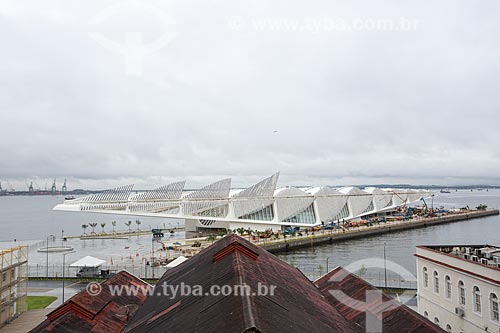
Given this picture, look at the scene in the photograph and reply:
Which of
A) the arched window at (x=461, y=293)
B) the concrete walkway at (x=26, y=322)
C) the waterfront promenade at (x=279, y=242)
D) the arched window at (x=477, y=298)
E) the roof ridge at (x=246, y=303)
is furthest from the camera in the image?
the waterfront promenade at (x=279, y=242)

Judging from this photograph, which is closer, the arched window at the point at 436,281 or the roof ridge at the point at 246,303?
the roof ridge at the point at 246,303

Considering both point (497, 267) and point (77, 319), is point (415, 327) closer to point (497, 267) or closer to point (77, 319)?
point (497, 267)

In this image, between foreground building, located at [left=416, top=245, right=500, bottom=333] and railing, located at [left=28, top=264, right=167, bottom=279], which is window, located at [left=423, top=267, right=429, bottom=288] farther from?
railing, located at [left=28, top=264, right=167, bottom=279]

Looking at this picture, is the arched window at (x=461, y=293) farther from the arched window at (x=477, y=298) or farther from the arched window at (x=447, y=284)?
the arched window at (x=447, y=284)

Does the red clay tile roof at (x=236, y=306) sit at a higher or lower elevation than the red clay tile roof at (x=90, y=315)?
higher

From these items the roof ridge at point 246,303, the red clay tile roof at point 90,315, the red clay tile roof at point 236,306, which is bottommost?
the red clay tile roof at point 90,315

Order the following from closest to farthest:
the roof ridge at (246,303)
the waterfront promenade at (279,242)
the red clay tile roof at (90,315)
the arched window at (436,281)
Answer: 1. the roof ridge at (246,303)
2. the red clay tile roof at (90,315)
3. the arched window at (436,281)
4. the waterfront promenade at (279,242)

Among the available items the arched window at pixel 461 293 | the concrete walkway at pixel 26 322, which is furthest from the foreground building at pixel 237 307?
the concrete walkway at pixel 26 322

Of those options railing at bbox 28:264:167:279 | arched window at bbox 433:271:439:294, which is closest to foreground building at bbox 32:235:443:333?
arched window at bbox 433:271:439:294
